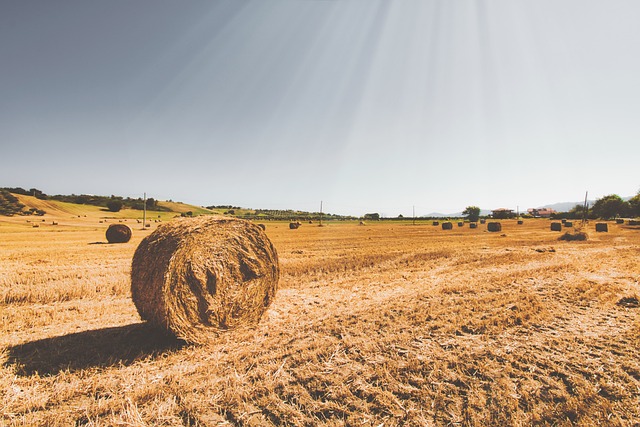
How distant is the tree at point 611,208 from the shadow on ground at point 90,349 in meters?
107

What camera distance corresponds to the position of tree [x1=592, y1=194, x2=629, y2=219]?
80300 mm

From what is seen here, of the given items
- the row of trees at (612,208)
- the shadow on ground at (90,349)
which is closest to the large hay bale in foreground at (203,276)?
the shadow on ground at (90,349)

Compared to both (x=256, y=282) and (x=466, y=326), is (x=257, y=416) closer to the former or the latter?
(x=256, y=282)

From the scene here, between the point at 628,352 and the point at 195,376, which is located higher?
the point at 628,352

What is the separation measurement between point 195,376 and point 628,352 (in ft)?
21.7

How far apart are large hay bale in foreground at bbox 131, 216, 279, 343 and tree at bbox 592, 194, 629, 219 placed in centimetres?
10519

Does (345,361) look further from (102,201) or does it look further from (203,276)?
(102,201)

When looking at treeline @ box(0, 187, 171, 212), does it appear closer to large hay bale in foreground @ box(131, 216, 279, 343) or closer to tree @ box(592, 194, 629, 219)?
large hay bale in foreground @ box(131, 216, 279, 343)

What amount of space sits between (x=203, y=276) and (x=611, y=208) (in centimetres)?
11405

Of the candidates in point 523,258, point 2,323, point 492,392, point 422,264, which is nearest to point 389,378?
point 492,392

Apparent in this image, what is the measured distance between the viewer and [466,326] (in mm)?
5871

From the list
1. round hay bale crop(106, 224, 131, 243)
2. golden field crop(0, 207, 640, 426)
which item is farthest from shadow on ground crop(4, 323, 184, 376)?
round hay bale crop(106, 224, 131, 243)

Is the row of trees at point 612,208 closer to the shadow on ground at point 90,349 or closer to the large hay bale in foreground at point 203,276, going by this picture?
the large hay bale in foreground at point 203,276

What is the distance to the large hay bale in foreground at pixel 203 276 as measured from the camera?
562 centimetres
